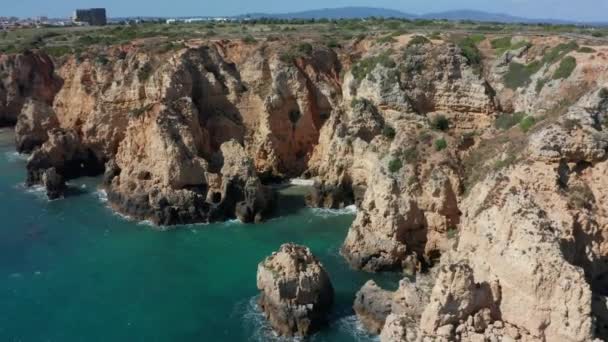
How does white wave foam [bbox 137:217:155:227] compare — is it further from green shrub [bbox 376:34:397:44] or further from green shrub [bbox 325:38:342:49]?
green shrub [bbox 376:34:397:44]

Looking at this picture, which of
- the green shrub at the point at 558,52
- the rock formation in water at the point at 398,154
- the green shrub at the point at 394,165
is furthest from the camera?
the green shrub at the point at 558,52

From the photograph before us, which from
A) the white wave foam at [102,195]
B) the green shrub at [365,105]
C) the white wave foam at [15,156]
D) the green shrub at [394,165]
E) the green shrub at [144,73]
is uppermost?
the green shrub at [144,73]

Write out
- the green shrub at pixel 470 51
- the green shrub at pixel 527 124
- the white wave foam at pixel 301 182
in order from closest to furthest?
the green shrub at pixel 527 124, the green shrub at pixel 470 51, the white wave foam at pixel 301 182

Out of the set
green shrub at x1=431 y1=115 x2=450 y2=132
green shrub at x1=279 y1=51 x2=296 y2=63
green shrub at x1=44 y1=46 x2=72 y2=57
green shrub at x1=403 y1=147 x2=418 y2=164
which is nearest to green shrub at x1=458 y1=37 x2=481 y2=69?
green shrub at x1=431 y1=115 x2=450 y2=132

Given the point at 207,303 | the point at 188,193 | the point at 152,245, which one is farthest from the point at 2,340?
the point at 188,193

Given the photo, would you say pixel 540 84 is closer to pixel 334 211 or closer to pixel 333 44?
pixel 334 211

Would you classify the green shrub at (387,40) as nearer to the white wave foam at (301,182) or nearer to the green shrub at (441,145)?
the white wave foam at (301,182)

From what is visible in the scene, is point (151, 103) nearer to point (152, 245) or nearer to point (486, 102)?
point (152, 245)

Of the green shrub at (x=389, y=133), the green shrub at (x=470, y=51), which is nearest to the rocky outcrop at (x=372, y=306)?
the green shrub at (x=389, y=133)

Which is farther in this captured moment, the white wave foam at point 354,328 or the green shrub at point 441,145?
the green shrub at point 441,145
